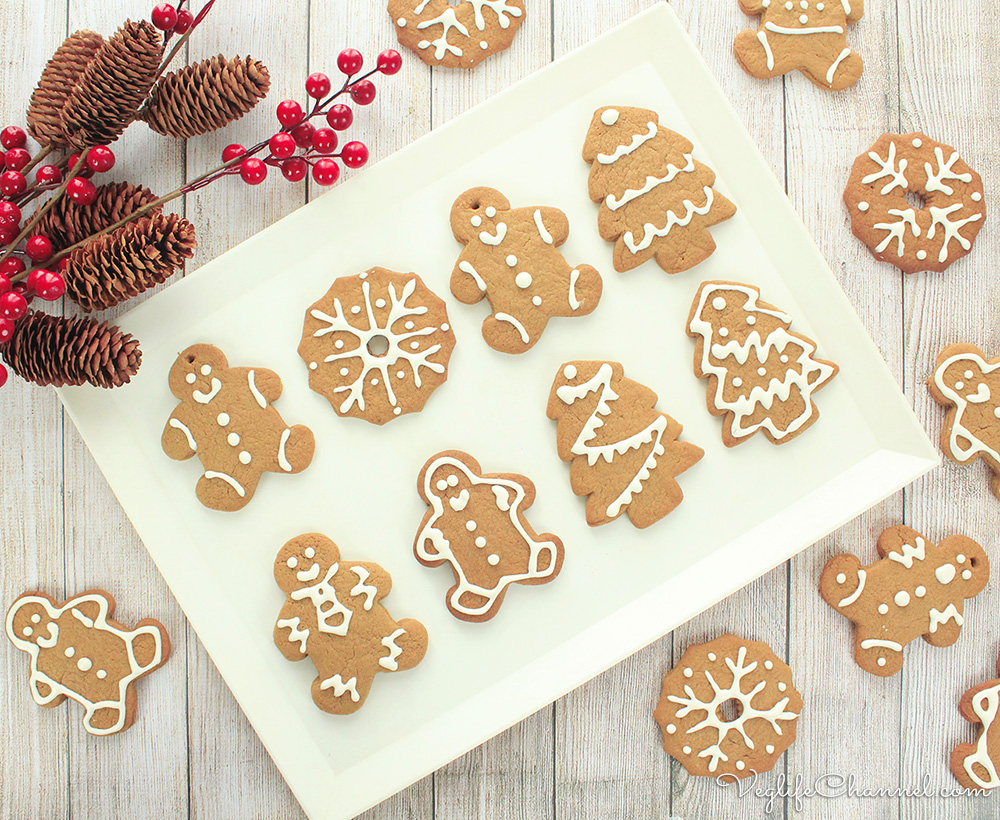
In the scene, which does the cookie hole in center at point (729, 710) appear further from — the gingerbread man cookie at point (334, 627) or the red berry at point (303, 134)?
the red berry at point (303, 134)

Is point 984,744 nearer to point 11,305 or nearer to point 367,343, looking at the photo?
point 367,343

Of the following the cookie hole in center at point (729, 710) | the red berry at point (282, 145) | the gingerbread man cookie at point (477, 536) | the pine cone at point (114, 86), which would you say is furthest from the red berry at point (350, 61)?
the cookie hole in center at point (729, 710)

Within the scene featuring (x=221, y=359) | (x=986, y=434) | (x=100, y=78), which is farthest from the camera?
(x=986, y=434)

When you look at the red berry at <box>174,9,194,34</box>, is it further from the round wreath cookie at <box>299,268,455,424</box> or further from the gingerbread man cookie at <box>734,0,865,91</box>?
the gingerbread man cookie at <box>734,0,865,91</box>

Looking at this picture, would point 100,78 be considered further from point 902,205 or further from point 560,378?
point 902,205

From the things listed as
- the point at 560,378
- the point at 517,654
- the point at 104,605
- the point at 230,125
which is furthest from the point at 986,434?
the point at 104,605

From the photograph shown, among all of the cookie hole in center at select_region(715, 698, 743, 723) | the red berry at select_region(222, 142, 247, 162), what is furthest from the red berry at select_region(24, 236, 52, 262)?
the cookie hole in center at select_region(715, 698, 743, 723)
